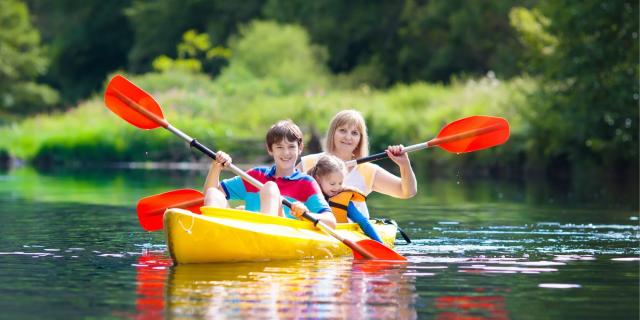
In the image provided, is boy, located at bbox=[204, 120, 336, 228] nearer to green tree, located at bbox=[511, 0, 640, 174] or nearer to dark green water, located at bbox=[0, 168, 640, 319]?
dark green water, located at bbox=[0, 168, 640, 319]

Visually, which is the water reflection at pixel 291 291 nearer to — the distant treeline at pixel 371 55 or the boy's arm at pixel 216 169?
the boy's arm at pixel 216 169

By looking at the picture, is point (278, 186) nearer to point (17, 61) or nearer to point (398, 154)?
point (398, 154)

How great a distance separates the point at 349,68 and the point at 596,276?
44758 millimetres

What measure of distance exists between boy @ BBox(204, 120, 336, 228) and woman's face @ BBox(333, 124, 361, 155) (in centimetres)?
106

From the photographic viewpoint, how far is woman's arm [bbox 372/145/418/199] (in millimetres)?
11469

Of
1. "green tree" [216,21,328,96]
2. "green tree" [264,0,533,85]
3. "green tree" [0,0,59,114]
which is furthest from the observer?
"green tree" [0,0,59,114]

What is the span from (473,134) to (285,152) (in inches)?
109

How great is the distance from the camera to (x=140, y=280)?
28.8 feet

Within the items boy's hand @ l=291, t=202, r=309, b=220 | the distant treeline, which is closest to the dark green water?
boy's hand @ l=291, t=202, r=309, b=220

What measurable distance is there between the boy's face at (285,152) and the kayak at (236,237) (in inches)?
16.8

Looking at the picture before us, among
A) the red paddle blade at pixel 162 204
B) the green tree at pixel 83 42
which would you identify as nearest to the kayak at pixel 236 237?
the red paddle blade at pixel 162 204

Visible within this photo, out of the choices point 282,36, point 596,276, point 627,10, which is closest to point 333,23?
point 282,36

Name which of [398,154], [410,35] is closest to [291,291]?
[398,154]

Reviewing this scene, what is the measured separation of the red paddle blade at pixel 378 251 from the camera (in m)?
10.3
